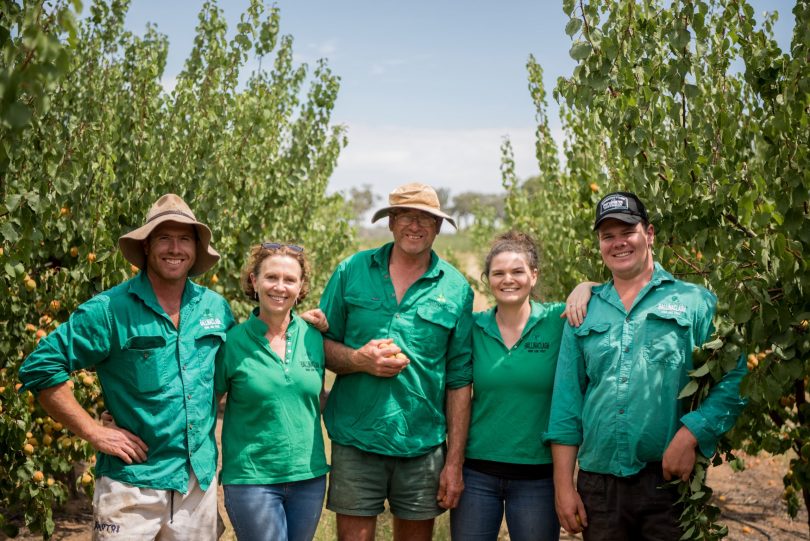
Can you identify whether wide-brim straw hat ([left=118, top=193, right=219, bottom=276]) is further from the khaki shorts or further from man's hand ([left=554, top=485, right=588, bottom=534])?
man's hand ([left=554, top=485, right=588, bottom=534])

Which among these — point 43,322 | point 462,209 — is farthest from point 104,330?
point 462,209

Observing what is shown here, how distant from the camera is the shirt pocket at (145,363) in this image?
8.82 ft

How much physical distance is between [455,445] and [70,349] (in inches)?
60.7

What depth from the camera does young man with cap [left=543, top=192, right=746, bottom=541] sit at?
258cm

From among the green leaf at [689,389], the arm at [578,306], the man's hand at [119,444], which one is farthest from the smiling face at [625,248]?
the man's hand at [119,444]

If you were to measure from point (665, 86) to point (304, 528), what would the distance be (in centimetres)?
230

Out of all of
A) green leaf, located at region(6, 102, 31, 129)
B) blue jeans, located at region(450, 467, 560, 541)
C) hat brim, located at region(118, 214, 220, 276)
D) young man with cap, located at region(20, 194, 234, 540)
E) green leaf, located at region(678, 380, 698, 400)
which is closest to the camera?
green leaf, located at region(6, 102, 31, 129)

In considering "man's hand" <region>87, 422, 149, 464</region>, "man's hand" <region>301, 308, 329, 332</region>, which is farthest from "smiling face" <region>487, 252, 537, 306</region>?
"man's hand" <region>87, 422, 149, 464</region>

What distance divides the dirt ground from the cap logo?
3531 millimetres

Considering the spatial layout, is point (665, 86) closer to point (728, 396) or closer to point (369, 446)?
point (728, 396)

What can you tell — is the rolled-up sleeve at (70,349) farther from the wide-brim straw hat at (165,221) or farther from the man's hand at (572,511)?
the man's hand at (572,511)

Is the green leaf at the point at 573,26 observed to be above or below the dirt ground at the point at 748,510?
above

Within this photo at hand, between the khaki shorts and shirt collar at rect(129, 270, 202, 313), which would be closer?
shirt collar at rect(129, 270, 202, 313)

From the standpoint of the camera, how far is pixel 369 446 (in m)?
3.04
